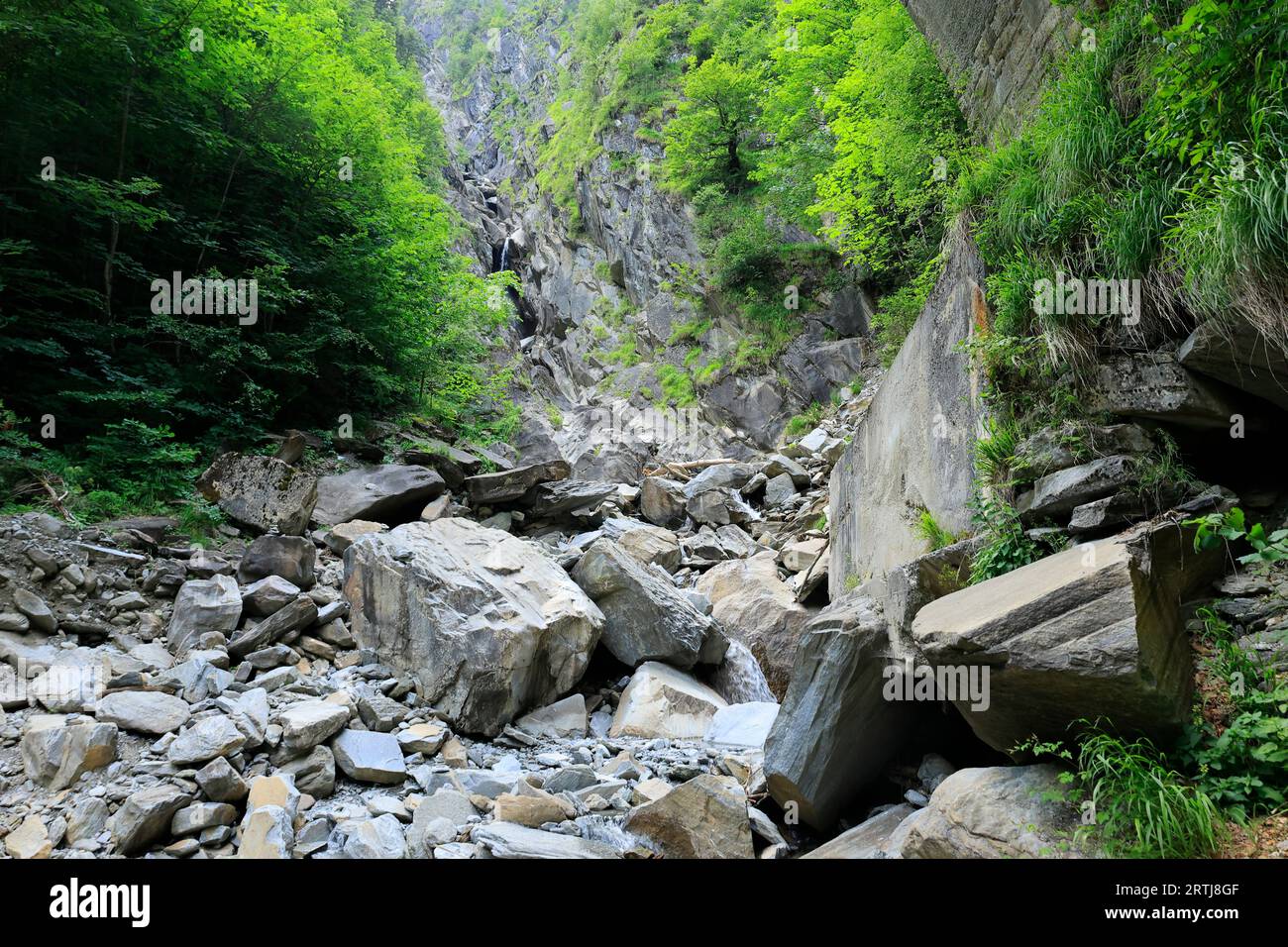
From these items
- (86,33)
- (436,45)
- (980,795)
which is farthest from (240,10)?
(436,45)

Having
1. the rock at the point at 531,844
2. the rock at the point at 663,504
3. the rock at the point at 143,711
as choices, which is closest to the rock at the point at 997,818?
the rock at the point at 531,844

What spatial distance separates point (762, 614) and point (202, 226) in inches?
416

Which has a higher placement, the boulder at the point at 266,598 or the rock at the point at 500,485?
the rock at the point at 500,485

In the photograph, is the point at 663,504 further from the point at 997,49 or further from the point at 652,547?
the point at 997,49

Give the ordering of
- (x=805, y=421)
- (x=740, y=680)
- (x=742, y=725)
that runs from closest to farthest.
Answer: (x=742, y=725) < (x=740, y=680) < (x=805, y=421)

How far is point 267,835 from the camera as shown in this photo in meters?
3.87

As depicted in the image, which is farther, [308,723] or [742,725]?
[742,725]

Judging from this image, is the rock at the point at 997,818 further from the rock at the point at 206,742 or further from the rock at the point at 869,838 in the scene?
the rock at the point at 206,742

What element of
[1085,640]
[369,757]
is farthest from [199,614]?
[1085,640]

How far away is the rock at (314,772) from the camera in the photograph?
4590 mm

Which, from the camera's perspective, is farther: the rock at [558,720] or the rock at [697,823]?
the rock at [558,720]

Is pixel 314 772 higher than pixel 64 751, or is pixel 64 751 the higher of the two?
pixel 64 751

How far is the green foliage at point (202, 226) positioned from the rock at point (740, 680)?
8300 millimetres
